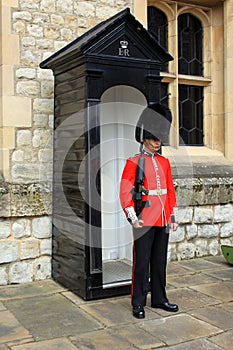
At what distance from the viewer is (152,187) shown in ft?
13.1

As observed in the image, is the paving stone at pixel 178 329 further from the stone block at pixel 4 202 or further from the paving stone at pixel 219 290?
the stone block at pixel 4 202

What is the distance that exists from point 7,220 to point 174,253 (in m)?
2.05

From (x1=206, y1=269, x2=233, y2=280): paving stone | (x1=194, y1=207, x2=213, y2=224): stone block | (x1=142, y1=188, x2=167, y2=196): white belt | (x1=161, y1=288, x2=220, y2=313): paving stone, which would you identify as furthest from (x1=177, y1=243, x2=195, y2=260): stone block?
(x1=142, y1=188, x2=167, y2=196): white belt

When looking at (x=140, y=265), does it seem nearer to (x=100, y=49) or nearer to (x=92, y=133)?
(x=92, y=133)

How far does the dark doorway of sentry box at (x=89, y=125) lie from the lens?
426cm

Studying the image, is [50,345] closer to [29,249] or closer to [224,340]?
[224,340]

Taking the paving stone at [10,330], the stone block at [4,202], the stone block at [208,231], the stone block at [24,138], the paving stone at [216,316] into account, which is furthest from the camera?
the stone block at [208,231]

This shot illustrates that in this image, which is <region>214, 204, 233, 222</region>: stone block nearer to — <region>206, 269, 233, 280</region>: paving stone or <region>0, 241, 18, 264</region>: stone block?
<region>206, 269, 233, 280</region>: paving stone

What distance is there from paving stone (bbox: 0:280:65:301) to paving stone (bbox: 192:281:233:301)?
51.1 inches

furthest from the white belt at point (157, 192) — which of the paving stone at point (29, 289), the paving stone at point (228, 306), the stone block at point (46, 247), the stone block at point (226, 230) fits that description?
the stone block at point (226, 230)

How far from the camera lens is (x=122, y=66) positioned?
4359 millimetres

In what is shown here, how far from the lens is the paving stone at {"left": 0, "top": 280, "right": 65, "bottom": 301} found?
4469 millimetres

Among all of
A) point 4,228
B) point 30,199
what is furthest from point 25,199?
point 4,228

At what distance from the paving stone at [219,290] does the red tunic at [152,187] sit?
949 mm
